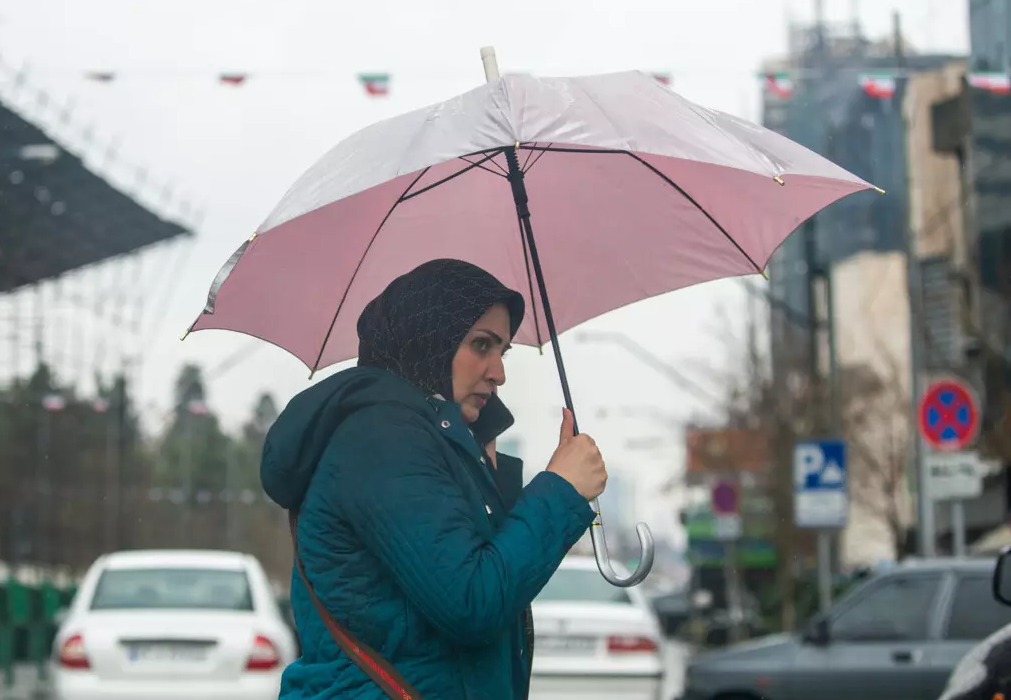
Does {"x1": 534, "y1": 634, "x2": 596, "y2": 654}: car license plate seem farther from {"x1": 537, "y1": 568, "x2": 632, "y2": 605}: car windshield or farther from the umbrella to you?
the umbrella

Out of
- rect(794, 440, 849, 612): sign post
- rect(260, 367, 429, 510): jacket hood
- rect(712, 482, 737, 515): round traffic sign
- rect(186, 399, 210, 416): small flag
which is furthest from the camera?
rect(186, 399, 210, 416): small flag

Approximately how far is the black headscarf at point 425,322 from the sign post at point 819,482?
15.7m

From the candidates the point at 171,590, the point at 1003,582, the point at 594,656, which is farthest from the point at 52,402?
the point at 1003,582

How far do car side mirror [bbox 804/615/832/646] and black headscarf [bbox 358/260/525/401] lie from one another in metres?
8.56

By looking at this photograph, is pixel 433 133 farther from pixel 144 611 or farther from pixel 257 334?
pixel 144 611

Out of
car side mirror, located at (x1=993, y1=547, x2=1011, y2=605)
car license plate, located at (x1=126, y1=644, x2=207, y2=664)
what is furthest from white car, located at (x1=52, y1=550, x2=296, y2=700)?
car side mirror, located at (x1=993, y1=547, x2=1011, y2=605)

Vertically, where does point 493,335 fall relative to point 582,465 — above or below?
above

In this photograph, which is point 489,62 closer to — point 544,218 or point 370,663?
point 544,218

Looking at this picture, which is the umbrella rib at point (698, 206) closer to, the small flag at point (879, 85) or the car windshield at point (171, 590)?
the car windshield at point (171, 590)

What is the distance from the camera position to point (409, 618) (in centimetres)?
286

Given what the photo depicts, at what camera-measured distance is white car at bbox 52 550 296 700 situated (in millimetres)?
11242

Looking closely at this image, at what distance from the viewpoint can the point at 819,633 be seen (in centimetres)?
1132

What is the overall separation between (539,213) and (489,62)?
0.76m

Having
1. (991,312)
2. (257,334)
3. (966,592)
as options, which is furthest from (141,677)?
(991,312)
